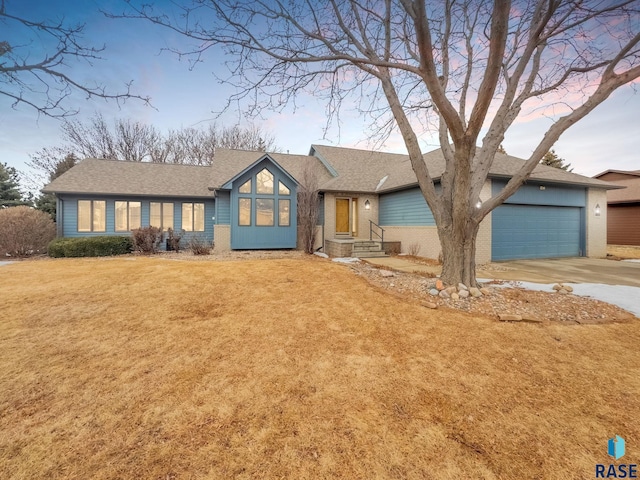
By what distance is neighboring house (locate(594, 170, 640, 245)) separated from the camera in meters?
16.3

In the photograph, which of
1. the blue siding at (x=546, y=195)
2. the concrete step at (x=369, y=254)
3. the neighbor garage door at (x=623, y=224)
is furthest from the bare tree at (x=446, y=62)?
the neighbor garage door at (x=623, y=224)

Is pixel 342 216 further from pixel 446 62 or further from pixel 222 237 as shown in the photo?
pixel 446 62

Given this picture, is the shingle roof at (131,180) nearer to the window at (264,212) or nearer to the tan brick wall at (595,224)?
the window at (264,212)

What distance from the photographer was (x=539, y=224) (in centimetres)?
1150

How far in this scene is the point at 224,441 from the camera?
2.00m

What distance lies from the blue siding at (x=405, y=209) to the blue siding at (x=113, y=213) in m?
9.34

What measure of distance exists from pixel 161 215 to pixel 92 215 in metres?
3.00

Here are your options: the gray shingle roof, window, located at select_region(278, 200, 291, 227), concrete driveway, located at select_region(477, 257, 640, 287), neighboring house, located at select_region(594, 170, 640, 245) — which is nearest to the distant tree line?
the gray shingle roof

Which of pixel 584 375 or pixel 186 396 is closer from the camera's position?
pixel 186 396

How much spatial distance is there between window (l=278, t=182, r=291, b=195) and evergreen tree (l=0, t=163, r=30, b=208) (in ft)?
66.5

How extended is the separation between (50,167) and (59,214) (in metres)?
11.1

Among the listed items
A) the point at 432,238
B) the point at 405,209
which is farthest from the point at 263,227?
the point at 432,238

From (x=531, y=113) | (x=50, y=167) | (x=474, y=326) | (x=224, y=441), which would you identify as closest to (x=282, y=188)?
(x=531, y=113)

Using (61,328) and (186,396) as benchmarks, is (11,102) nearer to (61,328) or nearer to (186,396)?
(61,328)
